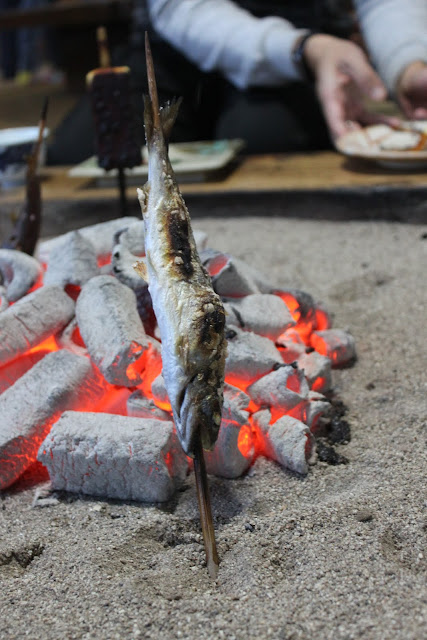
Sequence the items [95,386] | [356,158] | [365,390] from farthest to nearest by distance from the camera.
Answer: [356,158] < [365,390] < [95,386]

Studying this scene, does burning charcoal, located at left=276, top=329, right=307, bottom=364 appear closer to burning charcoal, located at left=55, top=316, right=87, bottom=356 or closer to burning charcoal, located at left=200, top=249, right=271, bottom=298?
burning charcoal, located at left=200, top=249, right=271, bottom=298

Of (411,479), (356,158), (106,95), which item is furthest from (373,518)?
(356,158)

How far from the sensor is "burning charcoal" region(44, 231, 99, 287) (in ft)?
5.10

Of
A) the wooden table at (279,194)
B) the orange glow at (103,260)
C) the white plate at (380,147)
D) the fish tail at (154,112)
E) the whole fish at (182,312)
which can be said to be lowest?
the wooden table at (279,194)

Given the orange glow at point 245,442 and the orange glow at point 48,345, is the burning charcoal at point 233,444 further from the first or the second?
the orange glow at point 48,345

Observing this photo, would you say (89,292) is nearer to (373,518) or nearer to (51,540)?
(51,540)

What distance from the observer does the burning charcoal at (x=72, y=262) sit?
1.56 m

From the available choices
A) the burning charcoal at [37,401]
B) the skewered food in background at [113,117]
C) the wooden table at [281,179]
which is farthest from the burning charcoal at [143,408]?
the wooden table at [281,179]

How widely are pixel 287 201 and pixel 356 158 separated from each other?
42cm

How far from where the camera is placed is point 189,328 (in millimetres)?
946

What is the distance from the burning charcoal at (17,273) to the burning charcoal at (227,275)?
1.50 feet

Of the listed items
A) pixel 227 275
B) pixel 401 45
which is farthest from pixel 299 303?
pixel 401 45

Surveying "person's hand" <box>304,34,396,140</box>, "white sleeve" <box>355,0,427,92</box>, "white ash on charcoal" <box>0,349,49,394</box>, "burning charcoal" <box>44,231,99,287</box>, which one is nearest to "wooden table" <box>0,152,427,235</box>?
"person's hand" <box>304,34,396,140</box>

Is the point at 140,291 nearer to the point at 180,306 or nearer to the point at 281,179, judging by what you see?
the point at 180,306
